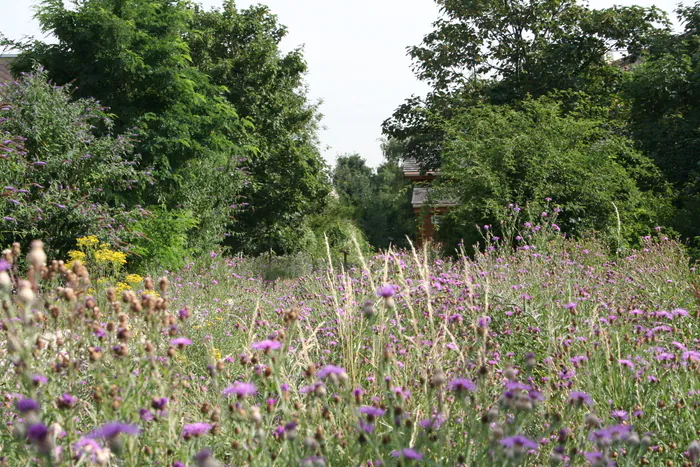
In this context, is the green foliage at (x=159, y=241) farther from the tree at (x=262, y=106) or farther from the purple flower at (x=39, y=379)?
the purple flower at (x=39, y=379)

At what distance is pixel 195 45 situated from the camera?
18.0 meters

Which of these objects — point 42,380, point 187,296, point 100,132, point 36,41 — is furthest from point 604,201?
point 36,41

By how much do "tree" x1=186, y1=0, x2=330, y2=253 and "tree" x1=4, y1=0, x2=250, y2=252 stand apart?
514cm

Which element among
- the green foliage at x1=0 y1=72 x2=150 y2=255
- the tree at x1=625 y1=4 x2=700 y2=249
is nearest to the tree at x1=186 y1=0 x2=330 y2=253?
the green foliage at x1=0 y1=72 x2=150 y2=255

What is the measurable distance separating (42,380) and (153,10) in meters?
11.2

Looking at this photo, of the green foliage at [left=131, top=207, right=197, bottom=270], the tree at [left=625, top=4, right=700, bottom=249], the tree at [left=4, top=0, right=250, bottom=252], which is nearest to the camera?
the green foliage at [left=131, top=207, right=197, bottom=270]

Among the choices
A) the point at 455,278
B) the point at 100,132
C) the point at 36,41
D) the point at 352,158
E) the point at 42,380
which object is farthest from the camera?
the point at 352,158

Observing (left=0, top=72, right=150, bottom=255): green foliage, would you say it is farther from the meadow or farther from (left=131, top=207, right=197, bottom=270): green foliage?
the meadow

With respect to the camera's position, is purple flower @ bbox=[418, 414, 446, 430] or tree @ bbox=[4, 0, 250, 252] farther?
tree @ bbox=[4, 0, 250, 252]

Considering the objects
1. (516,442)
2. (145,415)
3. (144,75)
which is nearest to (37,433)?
(145,415)

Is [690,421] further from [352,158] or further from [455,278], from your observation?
[352,158]

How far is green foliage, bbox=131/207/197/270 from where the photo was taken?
33.4 ft

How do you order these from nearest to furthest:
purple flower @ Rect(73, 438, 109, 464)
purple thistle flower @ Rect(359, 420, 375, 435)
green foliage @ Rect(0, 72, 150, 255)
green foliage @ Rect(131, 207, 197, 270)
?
purple flower @ Rect(73, 438, 109, 464), purple thistle flower @ Rect(359, 420, 375, 435), green foliage @ Rect(0, 72, 150, 255), green foliage @ Rect(131, 207, 197, 270)

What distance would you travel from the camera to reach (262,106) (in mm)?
18328
